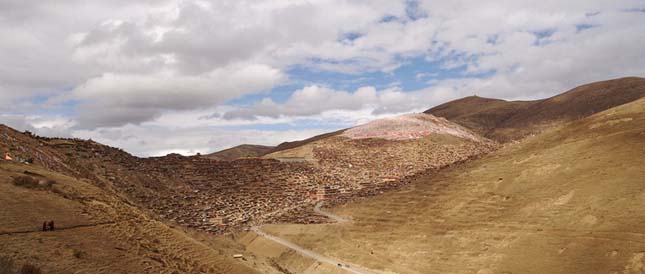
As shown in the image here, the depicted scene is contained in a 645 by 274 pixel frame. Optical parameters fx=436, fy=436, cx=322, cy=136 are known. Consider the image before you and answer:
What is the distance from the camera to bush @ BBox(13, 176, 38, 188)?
1413cm

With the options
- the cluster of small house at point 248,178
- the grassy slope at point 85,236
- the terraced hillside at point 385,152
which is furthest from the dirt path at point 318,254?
the grassy slope at point 85,236

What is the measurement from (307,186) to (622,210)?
2795 centimetres

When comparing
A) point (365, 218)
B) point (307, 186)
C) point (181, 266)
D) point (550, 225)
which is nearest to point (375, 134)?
point (307, 186)

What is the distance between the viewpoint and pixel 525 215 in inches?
941

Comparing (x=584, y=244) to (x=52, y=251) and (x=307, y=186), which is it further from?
(x=307, y=186)

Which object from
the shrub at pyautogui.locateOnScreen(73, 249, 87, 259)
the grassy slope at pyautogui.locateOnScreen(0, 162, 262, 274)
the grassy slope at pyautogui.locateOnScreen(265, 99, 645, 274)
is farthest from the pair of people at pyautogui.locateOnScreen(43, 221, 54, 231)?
the grassy slope at pyautogui.locateOnScreen(265, 99, 645, 274)

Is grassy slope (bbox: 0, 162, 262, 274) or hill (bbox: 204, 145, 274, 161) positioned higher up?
hill (bbox: 204, 145, 274, 161)

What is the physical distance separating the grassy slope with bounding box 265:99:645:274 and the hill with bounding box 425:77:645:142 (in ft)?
162

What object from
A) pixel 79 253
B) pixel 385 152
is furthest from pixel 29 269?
pixel 385 152

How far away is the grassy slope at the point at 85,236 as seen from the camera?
11.3m

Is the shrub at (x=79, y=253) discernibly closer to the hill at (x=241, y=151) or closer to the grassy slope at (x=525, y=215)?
the grassy slope at (x=525, y=215)

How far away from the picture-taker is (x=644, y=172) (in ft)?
72.4

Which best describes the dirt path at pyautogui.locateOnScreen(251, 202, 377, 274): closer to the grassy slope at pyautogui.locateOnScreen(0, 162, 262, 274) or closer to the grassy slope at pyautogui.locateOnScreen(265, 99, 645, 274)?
the grassy slope at pyautogui.locateOnScreen(265, 99, 645, 274)

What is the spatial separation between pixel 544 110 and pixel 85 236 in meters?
104
